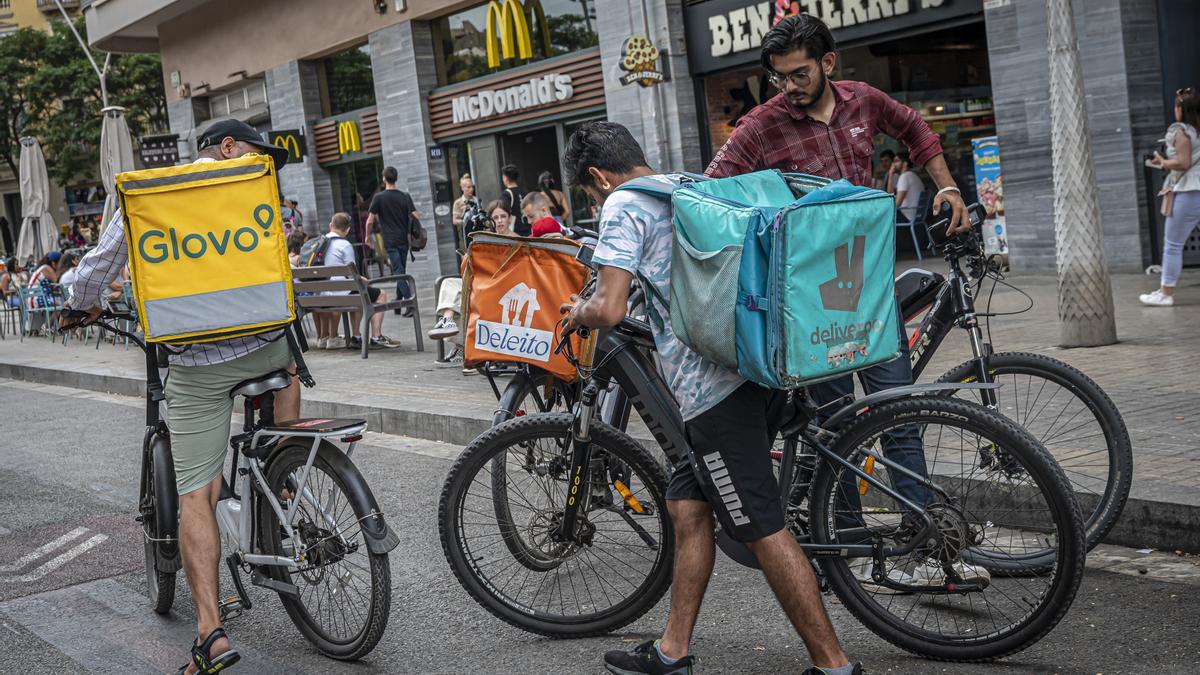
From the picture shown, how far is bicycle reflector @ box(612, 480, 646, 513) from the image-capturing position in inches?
165

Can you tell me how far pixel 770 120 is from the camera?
4625mm

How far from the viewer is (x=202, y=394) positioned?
418 cm

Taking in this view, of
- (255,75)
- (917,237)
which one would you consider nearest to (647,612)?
(917,237)

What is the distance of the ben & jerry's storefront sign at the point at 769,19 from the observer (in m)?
13.7

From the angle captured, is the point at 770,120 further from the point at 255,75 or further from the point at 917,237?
the point at 255,75

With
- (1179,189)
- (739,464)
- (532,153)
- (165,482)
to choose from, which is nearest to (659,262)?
(739,464)

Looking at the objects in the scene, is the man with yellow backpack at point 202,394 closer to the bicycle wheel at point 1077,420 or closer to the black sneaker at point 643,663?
the black sneaker at point 643,663

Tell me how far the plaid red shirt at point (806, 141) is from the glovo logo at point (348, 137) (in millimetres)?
19783

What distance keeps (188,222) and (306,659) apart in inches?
59.7

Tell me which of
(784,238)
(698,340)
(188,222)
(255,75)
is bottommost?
(698,340)

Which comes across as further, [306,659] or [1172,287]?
[1172,287]

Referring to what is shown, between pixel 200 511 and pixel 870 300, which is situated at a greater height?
pixel 870 300

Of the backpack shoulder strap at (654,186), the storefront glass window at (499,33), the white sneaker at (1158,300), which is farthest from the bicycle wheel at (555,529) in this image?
the storefront glass window at (499,33)

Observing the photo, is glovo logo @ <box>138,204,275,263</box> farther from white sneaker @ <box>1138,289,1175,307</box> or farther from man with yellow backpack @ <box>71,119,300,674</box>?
white sneaker @ <box>1138,289,1175,307</box>
